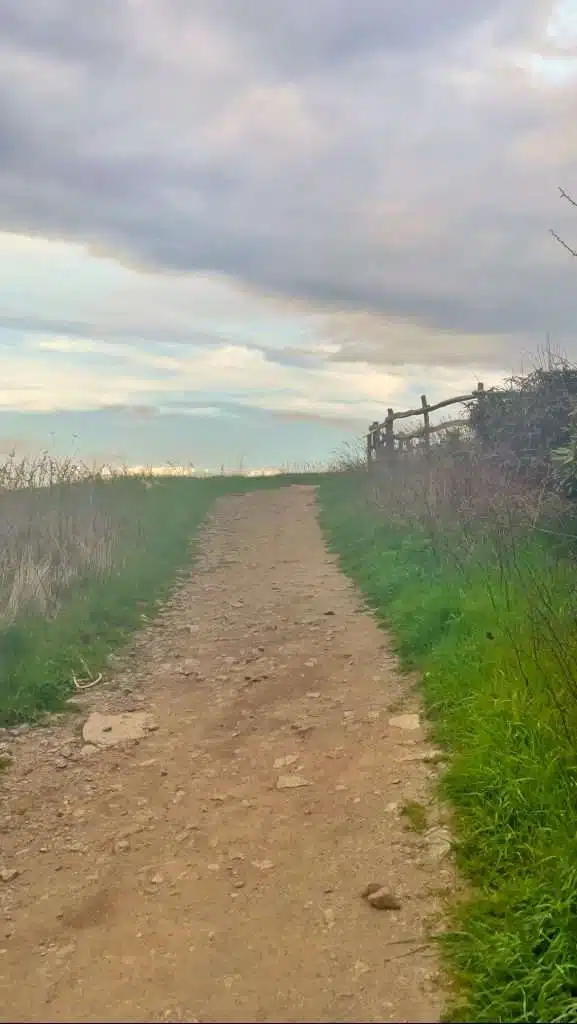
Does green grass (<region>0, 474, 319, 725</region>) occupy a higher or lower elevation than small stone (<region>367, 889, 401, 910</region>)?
higher

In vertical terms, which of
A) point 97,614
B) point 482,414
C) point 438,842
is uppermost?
point 482,414

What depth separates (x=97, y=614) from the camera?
776cm

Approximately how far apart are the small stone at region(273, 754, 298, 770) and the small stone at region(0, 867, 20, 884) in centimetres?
146

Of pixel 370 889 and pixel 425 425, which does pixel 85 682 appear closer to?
pixel 370 889

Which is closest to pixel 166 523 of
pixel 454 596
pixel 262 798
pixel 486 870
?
pixel 454 596

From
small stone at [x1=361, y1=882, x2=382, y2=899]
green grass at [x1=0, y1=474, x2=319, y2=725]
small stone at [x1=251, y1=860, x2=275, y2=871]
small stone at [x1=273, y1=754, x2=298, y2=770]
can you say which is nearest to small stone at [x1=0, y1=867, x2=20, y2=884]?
small stone at [x1=251, y1=860, x2=275, y2=871]

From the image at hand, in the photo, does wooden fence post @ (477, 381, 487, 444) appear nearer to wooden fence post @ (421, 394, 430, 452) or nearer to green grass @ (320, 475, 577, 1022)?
wooden fence post @ (421, 394, 430, 452)

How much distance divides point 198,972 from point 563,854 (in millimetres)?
1455

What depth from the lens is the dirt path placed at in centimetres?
295

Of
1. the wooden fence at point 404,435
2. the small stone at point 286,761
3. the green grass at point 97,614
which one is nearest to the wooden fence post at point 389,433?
the wooden fence at point 404,435

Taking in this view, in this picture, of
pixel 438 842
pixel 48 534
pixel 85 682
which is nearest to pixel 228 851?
pixel 438 842

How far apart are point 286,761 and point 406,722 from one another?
2.58 ft

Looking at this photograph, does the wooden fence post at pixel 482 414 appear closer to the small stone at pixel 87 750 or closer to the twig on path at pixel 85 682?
the twig on path at pixel 85 682

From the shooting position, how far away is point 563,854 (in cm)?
327
